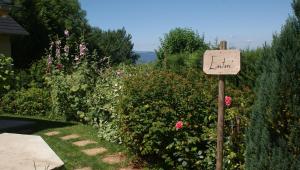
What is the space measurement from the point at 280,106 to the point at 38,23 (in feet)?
85.2

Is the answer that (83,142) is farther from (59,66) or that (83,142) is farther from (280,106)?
(280,106)

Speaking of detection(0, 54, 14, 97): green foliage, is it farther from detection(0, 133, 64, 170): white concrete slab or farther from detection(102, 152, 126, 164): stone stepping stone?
detection(102, 152, 126, 164): stone stepping stone

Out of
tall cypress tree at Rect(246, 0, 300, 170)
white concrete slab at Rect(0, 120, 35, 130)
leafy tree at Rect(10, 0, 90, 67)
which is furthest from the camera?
leafy tree at Rect(10, 0, 90, 67)

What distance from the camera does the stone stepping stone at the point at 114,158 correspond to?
7.28 meters

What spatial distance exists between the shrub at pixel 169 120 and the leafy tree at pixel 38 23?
17.9m

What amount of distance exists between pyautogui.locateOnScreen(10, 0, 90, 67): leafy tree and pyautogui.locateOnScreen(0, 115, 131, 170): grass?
13916 millimetres

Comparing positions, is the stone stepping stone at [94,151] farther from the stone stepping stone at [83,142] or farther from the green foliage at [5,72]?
the green foliage at [5,72]

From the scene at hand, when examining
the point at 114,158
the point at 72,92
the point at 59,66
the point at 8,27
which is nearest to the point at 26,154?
the point at 114,158

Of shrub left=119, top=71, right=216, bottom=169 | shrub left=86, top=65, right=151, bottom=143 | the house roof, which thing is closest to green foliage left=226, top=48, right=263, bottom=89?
shrub left=119, top=71, right=216, bottom=169

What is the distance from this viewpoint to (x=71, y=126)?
10.7 m

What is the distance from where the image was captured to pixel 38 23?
28062 mm

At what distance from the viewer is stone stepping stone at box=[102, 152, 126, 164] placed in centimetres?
728

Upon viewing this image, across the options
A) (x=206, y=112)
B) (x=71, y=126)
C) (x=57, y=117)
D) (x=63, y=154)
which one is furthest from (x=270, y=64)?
(x=57, y=117)

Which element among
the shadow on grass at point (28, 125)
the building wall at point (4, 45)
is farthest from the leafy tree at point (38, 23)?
the shadow on grass at point (28, 125)
